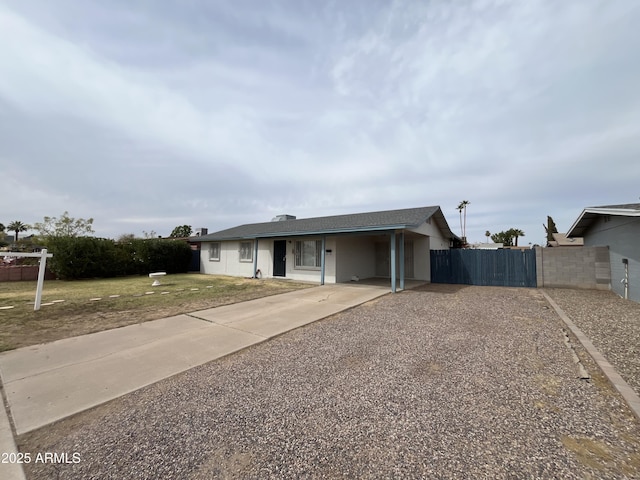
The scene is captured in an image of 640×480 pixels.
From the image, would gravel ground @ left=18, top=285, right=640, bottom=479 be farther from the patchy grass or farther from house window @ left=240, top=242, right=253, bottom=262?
house window @ left=240, top=242, right=253, bottom=262

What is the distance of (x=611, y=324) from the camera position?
218 inches

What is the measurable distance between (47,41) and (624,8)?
1276 cm

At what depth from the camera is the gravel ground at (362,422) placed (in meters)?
1.91

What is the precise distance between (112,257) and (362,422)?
19184 mm

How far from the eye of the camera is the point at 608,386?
3.04 metres

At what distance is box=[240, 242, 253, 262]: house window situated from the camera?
16.2 m

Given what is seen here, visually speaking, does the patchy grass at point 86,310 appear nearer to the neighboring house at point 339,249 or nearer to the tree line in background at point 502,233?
the neighboring house at point 339,249

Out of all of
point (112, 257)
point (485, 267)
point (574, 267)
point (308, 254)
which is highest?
point (308, 254)

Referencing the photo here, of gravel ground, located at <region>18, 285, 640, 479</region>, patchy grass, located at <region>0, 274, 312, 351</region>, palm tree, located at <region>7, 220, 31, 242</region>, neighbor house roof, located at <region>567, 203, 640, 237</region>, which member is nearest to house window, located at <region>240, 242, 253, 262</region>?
patchy grass, located at <region>0, 274, 312, 351</region>

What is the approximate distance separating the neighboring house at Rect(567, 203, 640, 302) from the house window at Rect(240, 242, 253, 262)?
1545 cm

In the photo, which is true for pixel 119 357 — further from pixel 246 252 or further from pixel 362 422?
pixel 246 252

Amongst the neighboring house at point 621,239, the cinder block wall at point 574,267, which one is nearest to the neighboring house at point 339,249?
the cinder block wall at point 574,267

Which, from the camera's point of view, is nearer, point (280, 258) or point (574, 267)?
point (574, 267)

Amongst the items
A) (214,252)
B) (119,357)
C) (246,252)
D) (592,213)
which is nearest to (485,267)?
(592,213)
